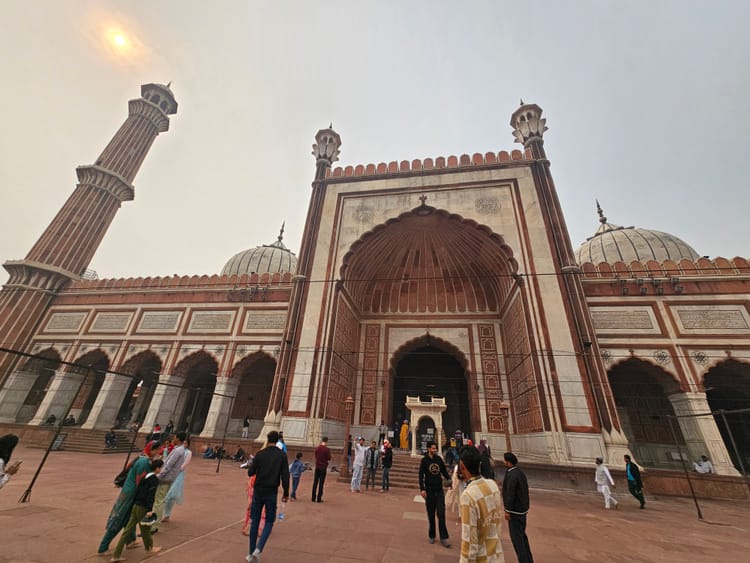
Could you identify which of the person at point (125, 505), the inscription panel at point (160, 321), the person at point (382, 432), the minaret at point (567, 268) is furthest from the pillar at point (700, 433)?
the inscription panel at point (160, 321)

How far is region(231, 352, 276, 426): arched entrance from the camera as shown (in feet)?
49.8

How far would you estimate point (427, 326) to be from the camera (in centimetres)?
1510

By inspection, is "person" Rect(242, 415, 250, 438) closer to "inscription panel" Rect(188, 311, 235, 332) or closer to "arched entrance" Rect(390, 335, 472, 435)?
"inscription panel" Rect(188, 311, 235, 332)

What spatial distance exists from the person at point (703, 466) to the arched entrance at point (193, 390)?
52.6ft

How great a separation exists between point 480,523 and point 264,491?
200cm

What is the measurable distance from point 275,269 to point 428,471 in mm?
20063

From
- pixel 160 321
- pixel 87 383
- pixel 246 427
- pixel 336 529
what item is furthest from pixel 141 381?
pixel 336 529

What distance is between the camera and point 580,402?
31.2ft

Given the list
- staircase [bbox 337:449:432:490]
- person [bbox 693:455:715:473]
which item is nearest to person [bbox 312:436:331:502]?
staircase [bbox 337:449:432:490]

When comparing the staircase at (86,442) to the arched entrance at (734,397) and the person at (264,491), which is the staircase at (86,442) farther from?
the arched entrance at (734,397)

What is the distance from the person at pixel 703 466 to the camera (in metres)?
9.30

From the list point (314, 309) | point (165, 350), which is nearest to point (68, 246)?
point (165, 350)

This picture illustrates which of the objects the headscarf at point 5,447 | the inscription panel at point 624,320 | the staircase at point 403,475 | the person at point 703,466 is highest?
the inscription panel at point 624,320

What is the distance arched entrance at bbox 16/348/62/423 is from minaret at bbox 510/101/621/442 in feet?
72.7
